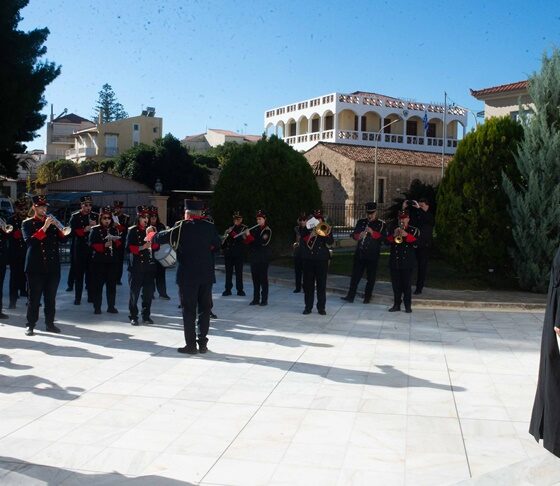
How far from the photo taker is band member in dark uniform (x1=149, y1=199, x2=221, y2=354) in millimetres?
8234

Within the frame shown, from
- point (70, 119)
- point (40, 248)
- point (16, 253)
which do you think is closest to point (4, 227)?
point (16, 253)

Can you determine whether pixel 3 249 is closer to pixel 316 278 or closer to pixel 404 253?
pixel 316 278

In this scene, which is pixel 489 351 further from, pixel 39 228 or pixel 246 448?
pixel 39 228

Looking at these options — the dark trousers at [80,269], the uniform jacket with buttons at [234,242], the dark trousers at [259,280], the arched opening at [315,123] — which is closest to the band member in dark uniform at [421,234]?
the dark trousers at [259,280]

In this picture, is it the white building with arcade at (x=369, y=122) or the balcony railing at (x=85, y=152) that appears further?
the balcony railing at (x=85, y=152)

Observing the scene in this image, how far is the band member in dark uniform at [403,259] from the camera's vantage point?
11727 mm

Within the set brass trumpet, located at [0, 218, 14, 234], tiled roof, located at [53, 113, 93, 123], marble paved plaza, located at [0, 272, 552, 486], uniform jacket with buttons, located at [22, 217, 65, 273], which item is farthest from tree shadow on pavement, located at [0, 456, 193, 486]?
tiled roof, located at [53, 113, 93, 123]

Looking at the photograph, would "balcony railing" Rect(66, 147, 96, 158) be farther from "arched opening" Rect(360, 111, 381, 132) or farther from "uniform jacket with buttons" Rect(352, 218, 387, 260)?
"uniform jacket with buttons" Rect(352, 218, 387, 260)

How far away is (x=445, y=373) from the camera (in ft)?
24.8

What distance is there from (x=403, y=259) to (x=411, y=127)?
53.1m

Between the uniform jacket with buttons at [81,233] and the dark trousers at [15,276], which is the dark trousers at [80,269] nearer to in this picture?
the uniform jacket with buttons at [81,233]

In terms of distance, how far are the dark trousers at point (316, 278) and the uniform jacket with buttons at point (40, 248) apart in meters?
4.29

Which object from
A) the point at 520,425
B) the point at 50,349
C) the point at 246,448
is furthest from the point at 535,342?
the point at 50,349

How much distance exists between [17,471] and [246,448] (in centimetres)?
167
